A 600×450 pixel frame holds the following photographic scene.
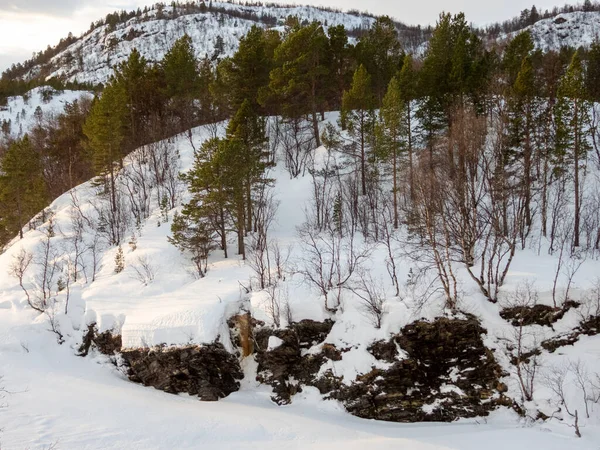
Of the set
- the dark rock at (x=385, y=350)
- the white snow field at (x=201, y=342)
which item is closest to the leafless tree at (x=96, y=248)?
the white snow field at (x=201, y=342)

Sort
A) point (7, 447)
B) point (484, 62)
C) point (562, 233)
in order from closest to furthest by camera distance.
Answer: point (7, 447) → point (562, 233) → point (484, 62)

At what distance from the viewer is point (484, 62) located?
1168 inches

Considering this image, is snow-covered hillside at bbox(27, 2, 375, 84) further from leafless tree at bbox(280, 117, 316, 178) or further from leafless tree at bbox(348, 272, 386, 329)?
leafless tree at bbox(348, 272, 386, 329)

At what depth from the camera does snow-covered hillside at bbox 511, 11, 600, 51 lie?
9562 centimetres

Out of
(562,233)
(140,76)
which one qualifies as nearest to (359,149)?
(562,233)

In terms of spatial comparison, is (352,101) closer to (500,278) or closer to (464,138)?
(464,138)

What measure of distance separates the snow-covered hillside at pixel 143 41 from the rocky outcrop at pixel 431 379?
12871 centimetres

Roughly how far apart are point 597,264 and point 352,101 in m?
18.7

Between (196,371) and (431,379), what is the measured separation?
10143mm

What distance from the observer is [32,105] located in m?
94.5

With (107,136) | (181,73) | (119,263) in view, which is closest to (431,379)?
(119,263)

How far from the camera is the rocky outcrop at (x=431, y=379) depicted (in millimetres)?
13867

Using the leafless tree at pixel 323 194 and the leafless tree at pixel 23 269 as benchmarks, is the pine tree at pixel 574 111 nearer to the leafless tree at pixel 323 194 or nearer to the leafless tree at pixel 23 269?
the leafless tree at pixel 323 194

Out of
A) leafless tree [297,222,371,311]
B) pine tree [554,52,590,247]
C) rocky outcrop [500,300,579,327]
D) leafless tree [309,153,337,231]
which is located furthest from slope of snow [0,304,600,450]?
leafless tree [309,153,337,231]
